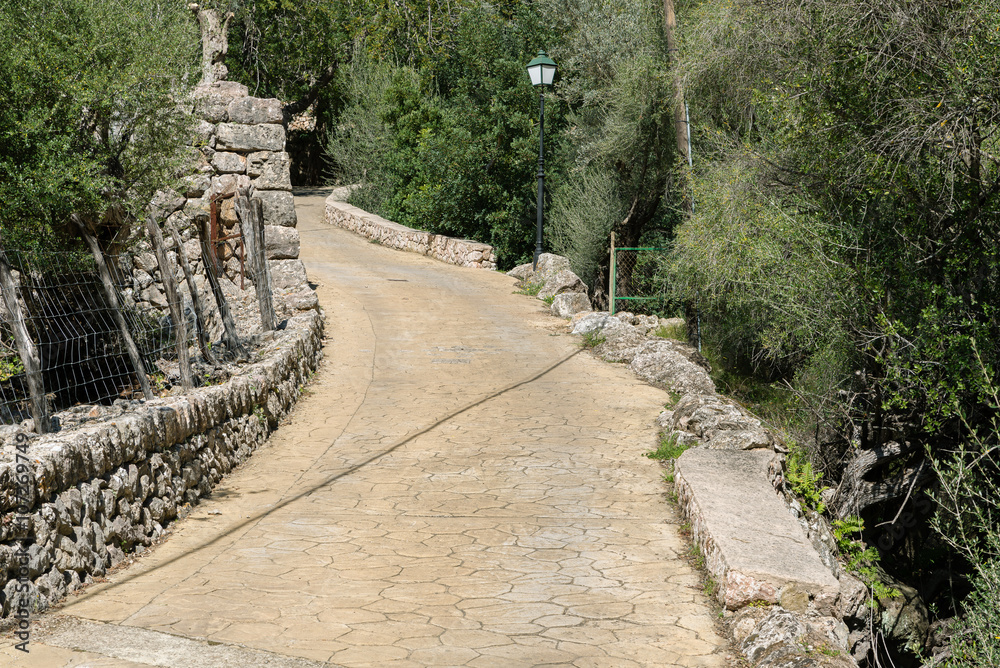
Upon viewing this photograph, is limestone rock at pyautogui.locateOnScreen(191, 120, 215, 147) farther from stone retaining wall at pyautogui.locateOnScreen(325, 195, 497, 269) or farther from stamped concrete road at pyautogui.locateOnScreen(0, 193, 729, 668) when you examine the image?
stone retaining wall at pyautogui.locateOnScreen(325, 195, 497, 269)

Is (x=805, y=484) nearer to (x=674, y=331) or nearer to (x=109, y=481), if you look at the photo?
(x=109, y=481)

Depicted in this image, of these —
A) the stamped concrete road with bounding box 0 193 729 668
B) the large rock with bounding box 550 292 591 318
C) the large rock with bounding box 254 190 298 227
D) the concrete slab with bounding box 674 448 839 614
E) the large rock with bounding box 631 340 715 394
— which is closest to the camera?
the stamped concrete road with bounding box 0 193 729 668

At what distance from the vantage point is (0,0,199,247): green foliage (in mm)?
7926

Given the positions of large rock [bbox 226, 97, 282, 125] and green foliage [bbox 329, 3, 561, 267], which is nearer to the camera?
large rock [bbox 226, 97, 282, 125]

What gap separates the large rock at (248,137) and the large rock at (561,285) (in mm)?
5324

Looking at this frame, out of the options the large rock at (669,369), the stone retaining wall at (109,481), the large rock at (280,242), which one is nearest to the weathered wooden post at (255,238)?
the stone retaining wall at (109,481)

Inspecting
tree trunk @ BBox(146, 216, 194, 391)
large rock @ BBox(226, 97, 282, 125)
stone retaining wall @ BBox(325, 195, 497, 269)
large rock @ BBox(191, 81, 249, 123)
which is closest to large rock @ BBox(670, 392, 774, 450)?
tree trunk @ BBox(146, 216, 194, 391)

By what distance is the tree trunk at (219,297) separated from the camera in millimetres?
9219

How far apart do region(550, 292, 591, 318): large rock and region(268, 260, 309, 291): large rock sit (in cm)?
420

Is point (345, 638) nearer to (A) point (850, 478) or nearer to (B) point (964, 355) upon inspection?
(B) point (964, 355)

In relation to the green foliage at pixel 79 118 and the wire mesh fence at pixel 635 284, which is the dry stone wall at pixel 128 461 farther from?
the wire mesh fence at pixel 635 284

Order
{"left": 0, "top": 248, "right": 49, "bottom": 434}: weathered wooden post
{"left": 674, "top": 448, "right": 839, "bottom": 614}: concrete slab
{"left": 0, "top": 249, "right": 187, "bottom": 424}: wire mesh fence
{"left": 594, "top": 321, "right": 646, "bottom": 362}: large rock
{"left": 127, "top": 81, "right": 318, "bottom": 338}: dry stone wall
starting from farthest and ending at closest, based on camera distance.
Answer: {"left": 127, "top": 81, "right": 318, "bottom": 338}: dry stone wall → {"left": 594, "top": 321, "right": 646, "bottom": 362}: large rock → {"left": 0, "top": 249, "right": 187, "bottom": 424}: wire mesh fence → {"left": 0, "top": 248, "right": 49, "bottom": 434}: weathered wooden post → {"left": 674, "top": 448, "right": 839, "bottom": 614}: concrete slab

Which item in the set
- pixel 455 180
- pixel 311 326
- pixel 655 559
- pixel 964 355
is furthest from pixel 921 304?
pixel 455 180

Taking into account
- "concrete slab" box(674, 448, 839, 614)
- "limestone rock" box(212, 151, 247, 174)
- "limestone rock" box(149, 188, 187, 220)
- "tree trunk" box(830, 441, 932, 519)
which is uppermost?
"limestone rock" box(212, 151, 247, 174)
